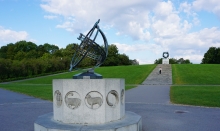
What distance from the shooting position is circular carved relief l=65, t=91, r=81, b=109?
8828 millimetres

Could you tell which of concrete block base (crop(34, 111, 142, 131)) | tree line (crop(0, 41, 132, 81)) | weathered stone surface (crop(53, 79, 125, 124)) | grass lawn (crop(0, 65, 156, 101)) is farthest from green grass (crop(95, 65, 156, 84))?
weathered stone surface (crop(53, 79, 125, 124))

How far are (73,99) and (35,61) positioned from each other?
57856mm

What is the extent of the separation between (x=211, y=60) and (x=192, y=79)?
196ft

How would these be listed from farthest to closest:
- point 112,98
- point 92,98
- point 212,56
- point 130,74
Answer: point 212,56, point 130,74, point 112,98, point 92,98

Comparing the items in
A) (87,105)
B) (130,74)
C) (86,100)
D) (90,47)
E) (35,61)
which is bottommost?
(87,105)

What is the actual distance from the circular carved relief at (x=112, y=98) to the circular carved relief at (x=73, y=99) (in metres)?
1.12

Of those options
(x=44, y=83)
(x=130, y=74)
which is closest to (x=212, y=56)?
(x=130, y=74)

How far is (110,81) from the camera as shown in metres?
8.96

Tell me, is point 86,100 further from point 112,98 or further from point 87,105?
point 112,98

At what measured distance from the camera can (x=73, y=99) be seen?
885 centimetres

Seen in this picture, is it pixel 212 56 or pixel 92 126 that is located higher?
pixel 212 56

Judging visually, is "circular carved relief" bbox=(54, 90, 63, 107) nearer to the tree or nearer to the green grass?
the green grass

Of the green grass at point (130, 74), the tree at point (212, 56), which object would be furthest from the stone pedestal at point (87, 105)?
the tree at point (212, 56)

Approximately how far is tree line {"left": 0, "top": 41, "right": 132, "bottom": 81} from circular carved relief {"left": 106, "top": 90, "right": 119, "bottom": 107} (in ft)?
49.0
